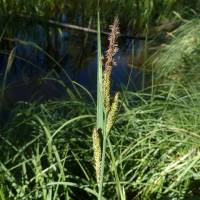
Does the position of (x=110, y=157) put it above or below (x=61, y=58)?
above

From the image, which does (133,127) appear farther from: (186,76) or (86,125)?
(186,76)

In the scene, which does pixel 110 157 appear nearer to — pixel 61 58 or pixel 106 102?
pixel 106 102

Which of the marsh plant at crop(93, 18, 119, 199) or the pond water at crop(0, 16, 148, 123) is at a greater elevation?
the marsh plant at crop(93, 18, 119, 199)

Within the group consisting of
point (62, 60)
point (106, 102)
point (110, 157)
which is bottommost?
point (62, 60)

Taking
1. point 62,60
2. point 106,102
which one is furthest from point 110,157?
point 62,60

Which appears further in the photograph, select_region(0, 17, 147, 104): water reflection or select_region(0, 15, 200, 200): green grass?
select_region(0, 17, 147, 104): water reflection

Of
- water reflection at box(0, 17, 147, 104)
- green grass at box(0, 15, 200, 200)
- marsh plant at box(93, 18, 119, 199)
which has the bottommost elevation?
water reflection at box(0, 17, 147, 104)

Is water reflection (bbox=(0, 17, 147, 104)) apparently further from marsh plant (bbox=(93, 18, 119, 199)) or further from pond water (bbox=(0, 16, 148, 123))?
marsh plant (bbox=(93, 18, 119, 199))

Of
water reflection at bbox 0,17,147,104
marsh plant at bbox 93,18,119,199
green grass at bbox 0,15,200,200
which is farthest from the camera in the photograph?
water reflection at bbox 0,17,147,104

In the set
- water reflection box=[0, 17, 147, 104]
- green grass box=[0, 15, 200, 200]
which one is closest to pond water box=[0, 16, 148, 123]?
water reflection box=[0, 17, 147, 104]

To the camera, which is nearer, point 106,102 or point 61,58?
point 106,102

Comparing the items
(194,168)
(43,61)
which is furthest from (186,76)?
(43,61)

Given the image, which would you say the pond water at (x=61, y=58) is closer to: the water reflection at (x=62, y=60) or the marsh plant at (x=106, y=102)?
the water reflection at (x=62, y=60)
